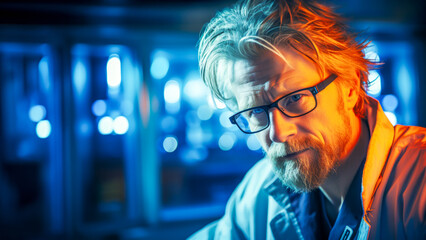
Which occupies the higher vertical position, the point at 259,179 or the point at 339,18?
the point at 339,18

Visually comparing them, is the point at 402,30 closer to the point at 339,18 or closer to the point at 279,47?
the point at 339,18

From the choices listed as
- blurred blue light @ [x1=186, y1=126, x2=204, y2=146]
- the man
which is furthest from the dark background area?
the man

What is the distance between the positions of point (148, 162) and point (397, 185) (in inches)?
100

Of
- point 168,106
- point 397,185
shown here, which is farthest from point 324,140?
point 168,106

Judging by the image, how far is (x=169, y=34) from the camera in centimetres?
299

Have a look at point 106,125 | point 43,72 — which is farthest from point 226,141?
point 43,72

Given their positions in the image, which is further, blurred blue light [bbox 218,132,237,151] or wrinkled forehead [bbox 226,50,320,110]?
blurred blue light [bbox 218,132,237,151]

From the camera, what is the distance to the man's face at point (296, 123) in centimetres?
78

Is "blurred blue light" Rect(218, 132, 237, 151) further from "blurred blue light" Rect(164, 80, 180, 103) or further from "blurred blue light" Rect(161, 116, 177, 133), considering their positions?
"blurred blue light" Rect(164, 80, 180, 103)

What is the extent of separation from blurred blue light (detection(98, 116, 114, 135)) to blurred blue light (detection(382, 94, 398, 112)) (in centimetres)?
350

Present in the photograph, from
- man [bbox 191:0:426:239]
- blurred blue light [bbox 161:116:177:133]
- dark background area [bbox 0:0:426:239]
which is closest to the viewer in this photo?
man [bbox 191:0:426:239]

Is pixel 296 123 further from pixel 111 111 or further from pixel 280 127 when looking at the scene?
pixel 111 111

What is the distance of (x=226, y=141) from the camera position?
394 cm

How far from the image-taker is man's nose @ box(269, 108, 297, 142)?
30.5 inches
